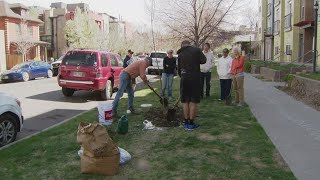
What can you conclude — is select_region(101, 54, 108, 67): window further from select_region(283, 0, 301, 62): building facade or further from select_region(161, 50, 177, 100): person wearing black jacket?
select_region(283, 0, 301, 62): building facade

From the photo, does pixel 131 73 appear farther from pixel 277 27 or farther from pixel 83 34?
pixel 83 34

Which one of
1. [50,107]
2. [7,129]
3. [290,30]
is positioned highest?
[290,30]

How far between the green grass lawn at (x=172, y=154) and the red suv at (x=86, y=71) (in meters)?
4.82

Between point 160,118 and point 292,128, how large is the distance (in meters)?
2.95

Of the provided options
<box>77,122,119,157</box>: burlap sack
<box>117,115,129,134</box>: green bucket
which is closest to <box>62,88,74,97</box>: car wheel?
<box>117,115,129,134</box>: green bucket

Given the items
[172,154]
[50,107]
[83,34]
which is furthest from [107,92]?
[83,34]

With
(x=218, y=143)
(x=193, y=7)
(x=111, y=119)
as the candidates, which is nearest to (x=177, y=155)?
(x=218, y=143)

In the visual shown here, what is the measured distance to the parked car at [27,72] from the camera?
2552 cm

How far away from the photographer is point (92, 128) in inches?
212

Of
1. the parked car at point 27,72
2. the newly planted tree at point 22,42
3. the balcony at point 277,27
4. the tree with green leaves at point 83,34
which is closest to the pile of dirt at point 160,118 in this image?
the parked car at point 27,72

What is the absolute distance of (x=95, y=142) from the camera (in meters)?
5.34

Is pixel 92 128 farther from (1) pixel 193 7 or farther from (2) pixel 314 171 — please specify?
(1) pixel 193 7

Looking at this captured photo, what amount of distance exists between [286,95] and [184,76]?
24.0 feet

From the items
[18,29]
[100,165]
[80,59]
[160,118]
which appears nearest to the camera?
[100,165]
